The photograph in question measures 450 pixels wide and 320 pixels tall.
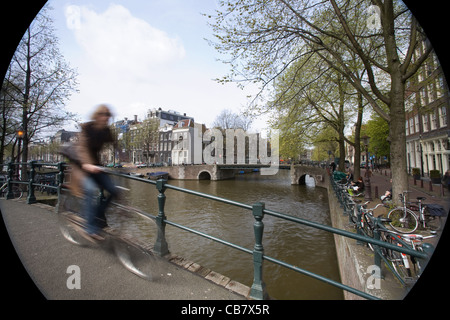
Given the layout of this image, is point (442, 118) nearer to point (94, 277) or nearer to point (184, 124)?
point (94, 277)

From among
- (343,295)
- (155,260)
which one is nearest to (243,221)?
(343,295)

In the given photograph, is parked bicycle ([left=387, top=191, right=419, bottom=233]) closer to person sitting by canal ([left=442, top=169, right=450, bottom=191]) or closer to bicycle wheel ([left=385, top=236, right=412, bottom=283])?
bicycle wheel ([left=385, top=236, right=412, bottom=283])

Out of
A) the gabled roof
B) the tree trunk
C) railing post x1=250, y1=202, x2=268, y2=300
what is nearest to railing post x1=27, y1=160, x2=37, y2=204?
railing post x1=250, y1=202, x2=268, y2=300

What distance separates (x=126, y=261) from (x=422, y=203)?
6.55 m

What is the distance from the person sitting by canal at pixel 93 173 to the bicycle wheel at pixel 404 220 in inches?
250

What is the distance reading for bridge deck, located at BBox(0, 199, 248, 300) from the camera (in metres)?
1.92

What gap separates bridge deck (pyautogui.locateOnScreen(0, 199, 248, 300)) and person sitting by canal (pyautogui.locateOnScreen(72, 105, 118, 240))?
366 mm

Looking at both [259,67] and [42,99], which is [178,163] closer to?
[42,99]

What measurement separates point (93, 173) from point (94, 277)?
44.8 inches

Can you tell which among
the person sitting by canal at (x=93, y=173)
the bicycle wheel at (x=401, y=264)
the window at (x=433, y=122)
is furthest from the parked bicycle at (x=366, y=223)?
the person sitting by canal at (x=93, y=173)

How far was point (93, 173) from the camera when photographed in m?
2.54

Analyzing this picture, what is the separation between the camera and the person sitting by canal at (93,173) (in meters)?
2.54

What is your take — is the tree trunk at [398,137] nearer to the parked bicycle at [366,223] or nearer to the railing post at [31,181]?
the parked bicycle at [366,223]

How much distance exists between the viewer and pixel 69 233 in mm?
2941
